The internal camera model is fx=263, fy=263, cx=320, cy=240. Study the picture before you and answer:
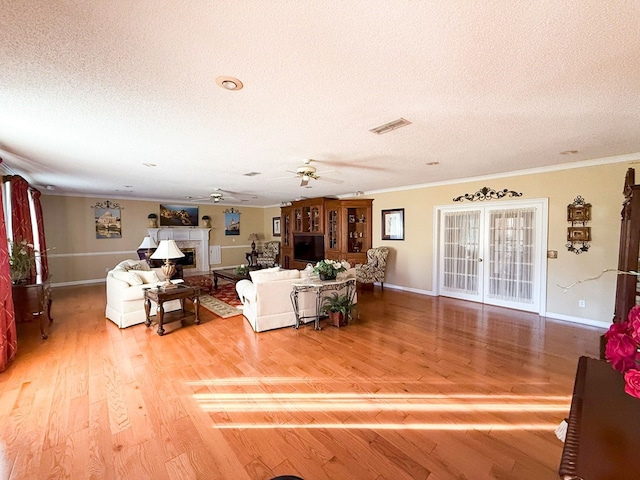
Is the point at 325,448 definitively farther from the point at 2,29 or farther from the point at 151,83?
the point at 2,29

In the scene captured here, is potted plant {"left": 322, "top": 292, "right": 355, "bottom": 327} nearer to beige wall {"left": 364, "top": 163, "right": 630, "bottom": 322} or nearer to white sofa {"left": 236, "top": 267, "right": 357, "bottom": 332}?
white sofa {"left": 236, "top": 267, "right": 357, "bottom": 332}

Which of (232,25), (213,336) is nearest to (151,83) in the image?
(232,25)

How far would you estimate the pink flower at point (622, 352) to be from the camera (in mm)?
954

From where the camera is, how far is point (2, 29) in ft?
4.37

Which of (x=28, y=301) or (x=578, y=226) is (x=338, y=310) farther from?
(x=28, y=301)

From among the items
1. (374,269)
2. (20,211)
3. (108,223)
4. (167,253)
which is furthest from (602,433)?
(108,223)

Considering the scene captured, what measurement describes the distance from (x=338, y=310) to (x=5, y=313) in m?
4.06

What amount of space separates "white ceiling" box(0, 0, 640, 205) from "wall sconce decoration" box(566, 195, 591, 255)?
90 cm

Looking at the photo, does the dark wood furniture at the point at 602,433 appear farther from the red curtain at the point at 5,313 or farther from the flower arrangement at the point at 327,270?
the red curtain at the point at 5,313

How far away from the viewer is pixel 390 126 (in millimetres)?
2621

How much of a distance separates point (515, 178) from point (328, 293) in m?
4.04

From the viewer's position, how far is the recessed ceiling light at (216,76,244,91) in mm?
1807

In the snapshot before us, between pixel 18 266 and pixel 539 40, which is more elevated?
pixel 539 40

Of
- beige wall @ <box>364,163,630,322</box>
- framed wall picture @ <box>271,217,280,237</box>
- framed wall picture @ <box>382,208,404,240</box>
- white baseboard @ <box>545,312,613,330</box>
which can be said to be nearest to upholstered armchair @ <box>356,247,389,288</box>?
framed wall picture @ <box>382,208,404,240</box>
